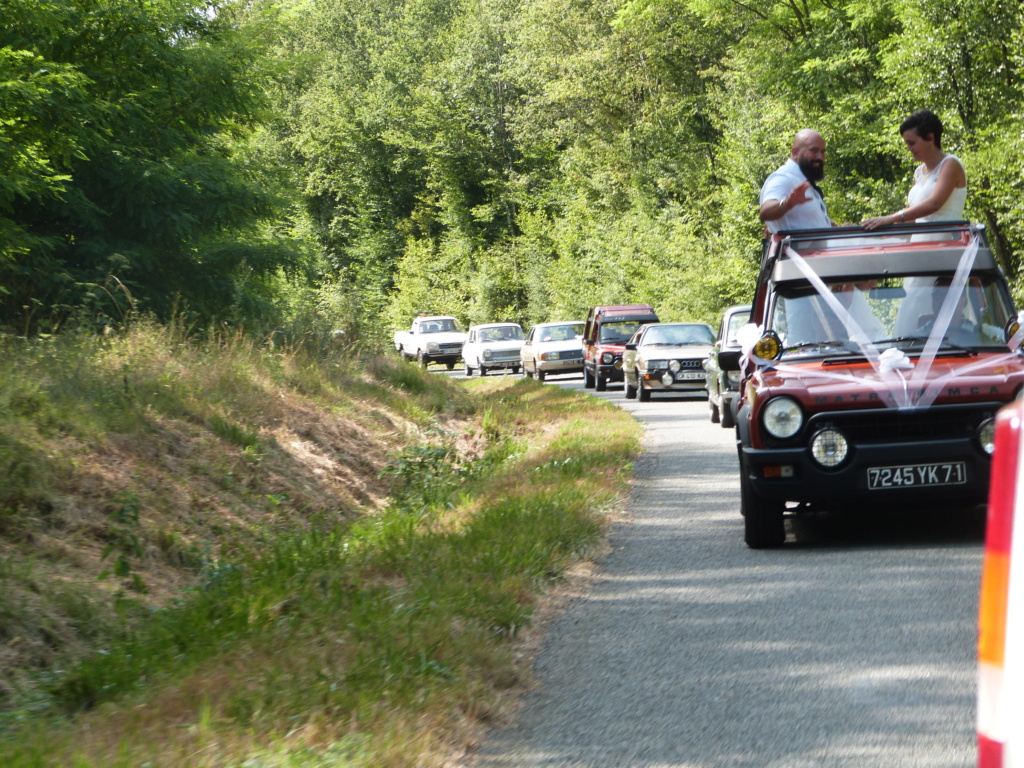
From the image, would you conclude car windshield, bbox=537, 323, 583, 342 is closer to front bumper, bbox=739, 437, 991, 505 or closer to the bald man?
the bald man

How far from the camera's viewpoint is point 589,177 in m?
56.1

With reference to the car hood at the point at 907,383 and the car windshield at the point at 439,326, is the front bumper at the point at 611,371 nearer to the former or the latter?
the car windshield at the point at 439,326

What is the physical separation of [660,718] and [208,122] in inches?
775

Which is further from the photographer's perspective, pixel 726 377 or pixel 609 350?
pixel 609 350

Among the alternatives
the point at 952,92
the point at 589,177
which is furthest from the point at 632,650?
the point at 589,177

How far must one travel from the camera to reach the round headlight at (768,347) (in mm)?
7867

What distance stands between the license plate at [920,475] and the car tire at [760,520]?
657 mm

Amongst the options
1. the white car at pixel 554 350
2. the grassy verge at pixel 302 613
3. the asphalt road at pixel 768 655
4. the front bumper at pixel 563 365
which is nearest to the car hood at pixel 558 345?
the white car at pixel 554 350

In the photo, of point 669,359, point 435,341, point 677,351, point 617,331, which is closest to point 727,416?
point 669,359

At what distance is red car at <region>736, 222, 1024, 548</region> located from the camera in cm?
709

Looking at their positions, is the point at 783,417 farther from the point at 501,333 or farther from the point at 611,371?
the point at 501,333

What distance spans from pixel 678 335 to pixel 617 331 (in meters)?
6.24

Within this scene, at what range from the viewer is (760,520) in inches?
299

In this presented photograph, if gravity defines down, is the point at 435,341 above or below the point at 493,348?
above
